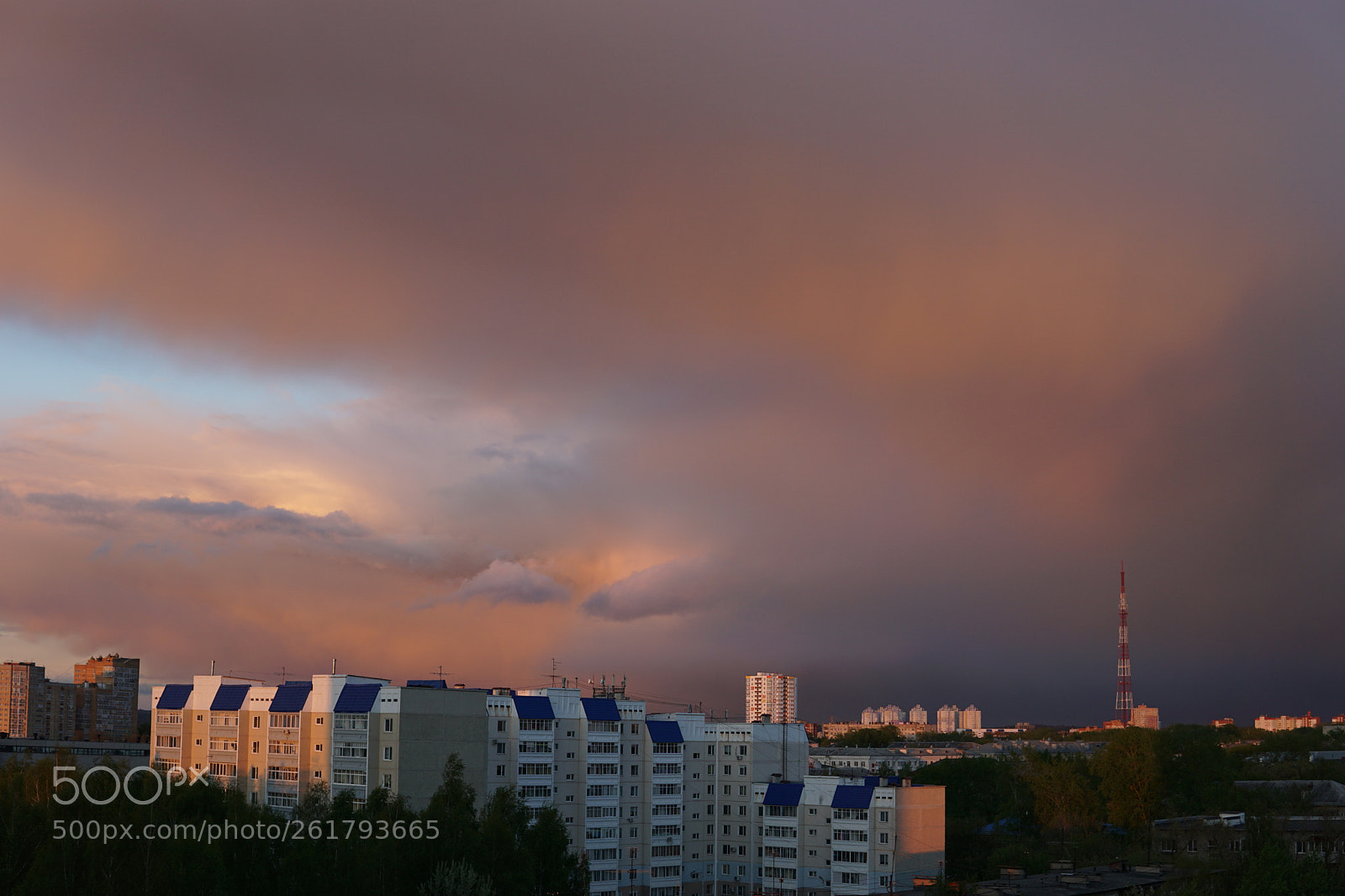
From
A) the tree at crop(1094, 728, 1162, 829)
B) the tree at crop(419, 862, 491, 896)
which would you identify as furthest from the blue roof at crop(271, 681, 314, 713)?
the tree at crop(1094, 728, 1162, 829)

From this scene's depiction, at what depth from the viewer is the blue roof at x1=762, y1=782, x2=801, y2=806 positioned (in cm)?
8844

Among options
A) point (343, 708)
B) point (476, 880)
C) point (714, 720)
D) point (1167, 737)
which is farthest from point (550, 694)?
point (1167, 737)

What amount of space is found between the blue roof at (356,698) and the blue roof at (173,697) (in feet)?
61.3

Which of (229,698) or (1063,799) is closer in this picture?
(229,698)

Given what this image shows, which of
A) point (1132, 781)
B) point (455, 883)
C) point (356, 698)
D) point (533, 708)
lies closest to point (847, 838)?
point (533, 708)

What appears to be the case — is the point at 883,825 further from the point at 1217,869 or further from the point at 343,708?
the point at 343,708

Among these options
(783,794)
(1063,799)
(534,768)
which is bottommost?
(1063,799)

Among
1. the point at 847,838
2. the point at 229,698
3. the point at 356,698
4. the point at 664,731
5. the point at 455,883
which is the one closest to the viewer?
the point at 455,883

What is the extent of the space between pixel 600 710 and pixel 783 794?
1546 centimetres

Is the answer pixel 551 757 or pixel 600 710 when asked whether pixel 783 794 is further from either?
pixel 551 757

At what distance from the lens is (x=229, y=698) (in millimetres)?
85000

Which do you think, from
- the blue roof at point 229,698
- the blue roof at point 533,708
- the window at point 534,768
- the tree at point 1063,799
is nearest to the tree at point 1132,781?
the tree at point 1063,799

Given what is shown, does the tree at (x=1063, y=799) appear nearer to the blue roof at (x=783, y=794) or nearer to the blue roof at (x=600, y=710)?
the blue roof at (x=783, y=794)

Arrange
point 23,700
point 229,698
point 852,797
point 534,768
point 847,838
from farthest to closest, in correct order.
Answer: point 23,700, point 229,698, point 852,797, point 847,838, point 534,768
